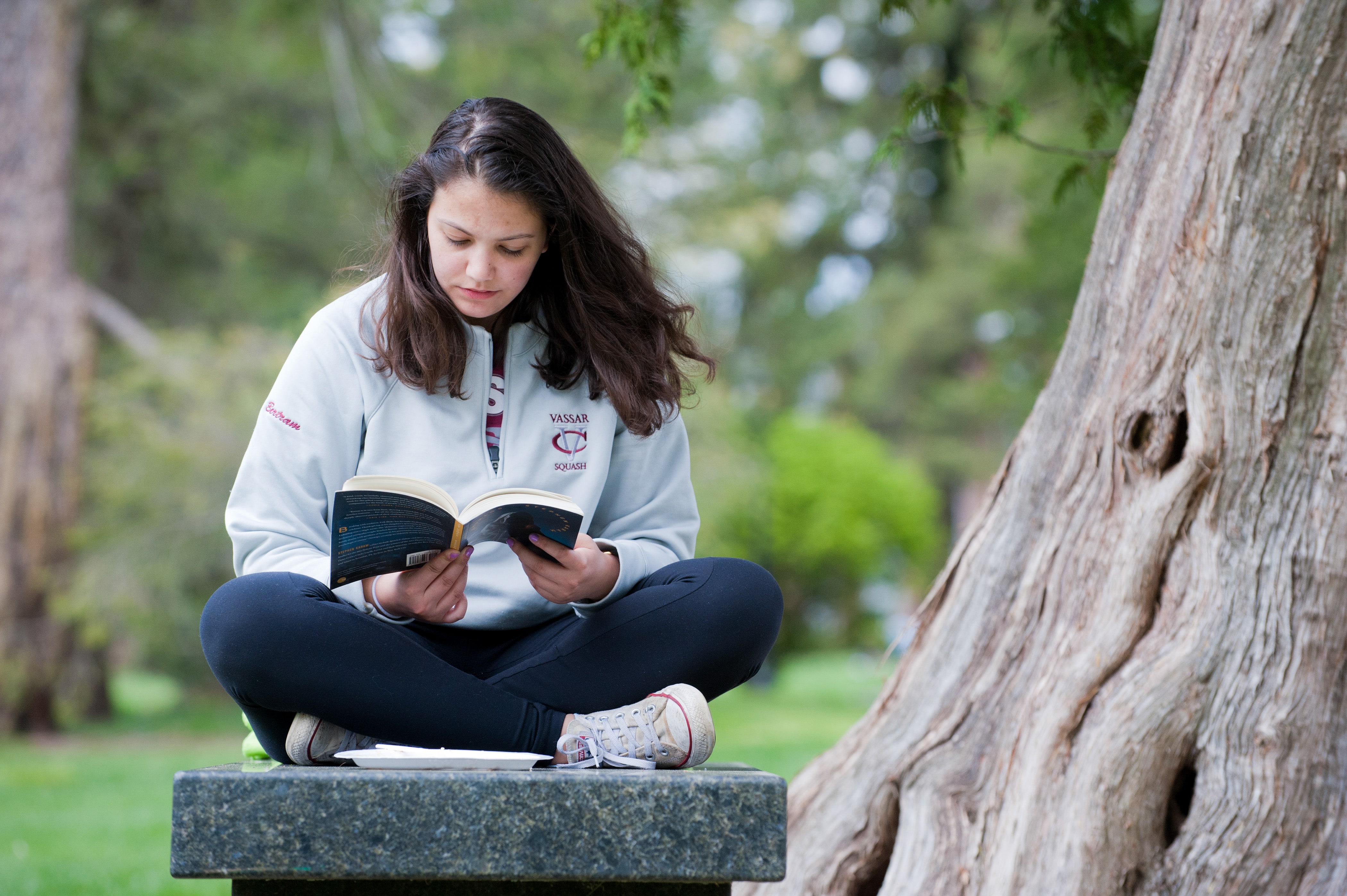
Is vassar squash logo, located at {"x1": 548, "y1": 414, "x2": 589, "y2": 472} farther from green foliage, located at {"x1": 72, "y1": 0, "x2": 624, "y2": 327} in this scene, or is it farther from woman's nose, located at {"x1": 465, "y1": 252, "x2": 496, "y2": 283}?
green foliage, located at {"x1": 72, "y1": 0, "x2": 624, "y2": 327}

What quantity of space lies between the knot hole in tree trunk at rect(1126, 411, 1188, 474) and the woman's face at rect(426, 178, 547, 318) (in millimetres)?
1135

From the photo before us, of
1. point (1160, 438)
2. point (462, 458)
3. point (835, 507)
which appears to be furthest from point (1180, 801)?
point (835, 507)

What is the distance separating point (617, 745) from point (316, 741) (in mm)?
464

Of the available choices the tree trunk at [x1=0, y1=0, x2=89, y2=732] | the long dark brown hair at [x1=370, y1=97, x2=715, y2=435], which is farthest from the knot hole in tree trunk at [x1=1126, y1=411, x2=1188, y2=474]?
the tree trunk at [x1=0, y1=0, x2=89, y2=732]

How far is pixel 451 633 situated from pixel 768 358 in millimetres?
19670

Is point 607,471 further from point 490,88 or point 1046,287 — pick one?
point 490,88

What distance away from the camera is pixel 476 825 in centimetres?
159

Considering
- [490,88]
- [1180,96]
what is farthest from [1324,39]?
[490,88]

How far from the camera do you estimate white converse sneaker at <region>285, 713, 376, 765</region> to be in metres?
1.89

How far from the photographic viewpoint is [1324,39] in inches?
85.9

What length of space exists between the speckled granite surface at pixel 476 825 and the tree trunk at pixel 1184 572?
0.73m

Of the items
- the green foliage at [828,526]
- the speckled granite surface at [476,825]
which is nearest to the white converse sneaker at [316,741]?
the speckled granite surface at [476,825]

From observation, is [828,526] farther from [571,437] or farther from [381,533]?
[381,533]

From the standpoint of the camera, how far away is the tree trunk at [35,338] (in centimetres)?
829
